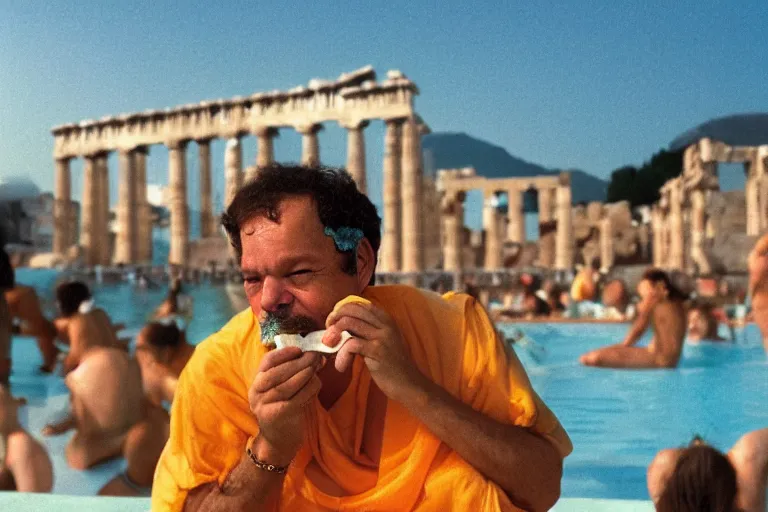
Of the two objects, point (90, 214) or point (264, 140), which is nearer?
point (264, 140)

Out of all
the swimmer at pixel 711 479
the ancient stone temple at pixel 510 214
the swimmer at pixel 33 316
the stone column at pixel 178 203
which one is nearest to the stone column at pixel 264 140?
the stone column at pixel 178 203

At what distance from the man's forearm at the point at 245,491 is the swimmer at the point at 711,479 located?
4.51 ft

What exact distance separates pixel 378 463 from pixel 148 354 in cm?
335

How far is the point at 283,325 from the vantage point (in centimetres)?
136

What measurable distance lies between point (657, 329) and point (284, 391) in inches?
261

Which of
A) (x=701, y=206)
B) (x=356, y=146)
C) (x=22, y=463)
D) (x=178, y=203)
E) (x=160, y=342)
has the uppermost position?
(x=356, y=146)

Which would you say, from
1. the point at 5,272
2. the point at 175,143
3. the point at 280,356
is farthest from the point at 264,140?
the point at 280,356

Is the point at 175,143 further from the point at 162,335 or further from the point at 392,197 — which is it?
the point at 162,335

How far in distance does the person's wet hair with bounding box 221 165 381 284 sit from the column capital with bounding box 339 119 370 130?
17.1m

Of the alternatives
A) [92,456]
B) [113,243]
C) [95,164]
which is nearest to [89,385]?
[92,456]

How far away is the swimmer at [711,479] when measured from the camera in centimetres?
237

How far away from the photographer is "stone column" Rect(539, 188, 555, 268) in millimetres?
24633

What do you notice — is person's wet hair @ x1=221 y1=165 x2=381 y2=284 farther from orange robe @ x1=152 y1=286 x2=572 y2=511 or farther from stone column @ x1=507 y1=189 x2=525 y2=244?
stone column @ x1=507 y1=189 x2=525 y2=244

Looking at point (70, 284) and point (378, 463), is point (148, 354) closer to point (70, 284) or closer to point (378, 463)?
point (70, 284)
